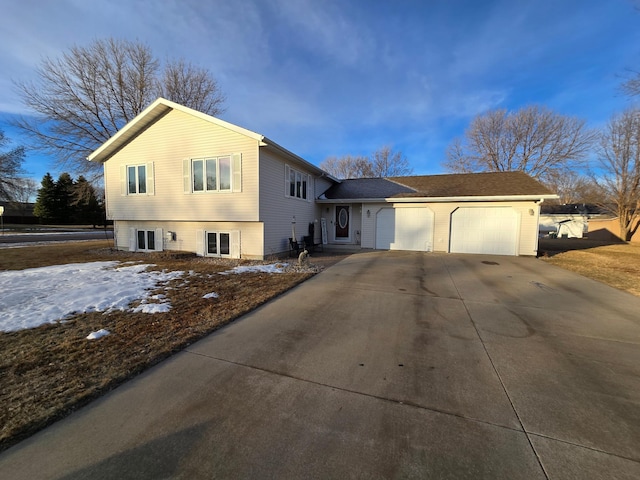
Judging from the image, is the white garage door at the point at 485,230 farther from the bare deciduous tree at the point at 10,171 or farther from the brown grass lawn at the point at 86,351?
the bare deciduous tree at the point at 10,171

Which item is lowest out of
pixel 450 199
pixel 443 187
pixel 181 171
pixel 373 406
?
pixel 373 406

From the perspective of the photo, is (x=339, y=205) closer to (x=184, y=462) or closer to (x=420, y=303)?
(x=420, y=303)

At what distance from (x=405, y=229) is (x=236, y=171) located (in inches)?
328

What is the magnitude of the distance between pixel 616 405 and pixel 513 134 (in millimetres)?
30171

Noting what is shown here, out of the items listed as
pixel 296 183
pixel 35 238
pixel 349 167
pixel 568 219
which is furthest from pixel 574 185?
pixel 35 238

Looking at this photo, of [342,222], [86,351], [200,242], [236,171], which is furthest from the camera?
[342,222]

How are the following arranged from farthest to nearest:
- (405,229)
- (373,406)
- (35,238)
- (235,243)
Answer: (35,238) < (405,229) < (235,243) < (373,406)

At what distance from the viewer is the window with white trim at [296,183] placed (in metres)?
11.6

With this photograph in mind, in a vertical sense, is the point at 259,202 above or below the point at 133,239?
above

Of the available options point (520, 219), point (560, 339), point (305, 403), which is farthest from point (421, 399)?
point (520, 219)

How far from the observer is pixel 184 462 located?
1.82 m

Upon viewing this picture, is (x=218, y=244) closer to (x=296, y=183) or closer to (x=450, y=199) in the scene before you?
(x=296, y=183)

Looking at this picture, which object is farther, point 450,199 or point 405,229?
point 405,229

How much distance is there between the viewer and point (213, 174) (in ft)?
34.5
